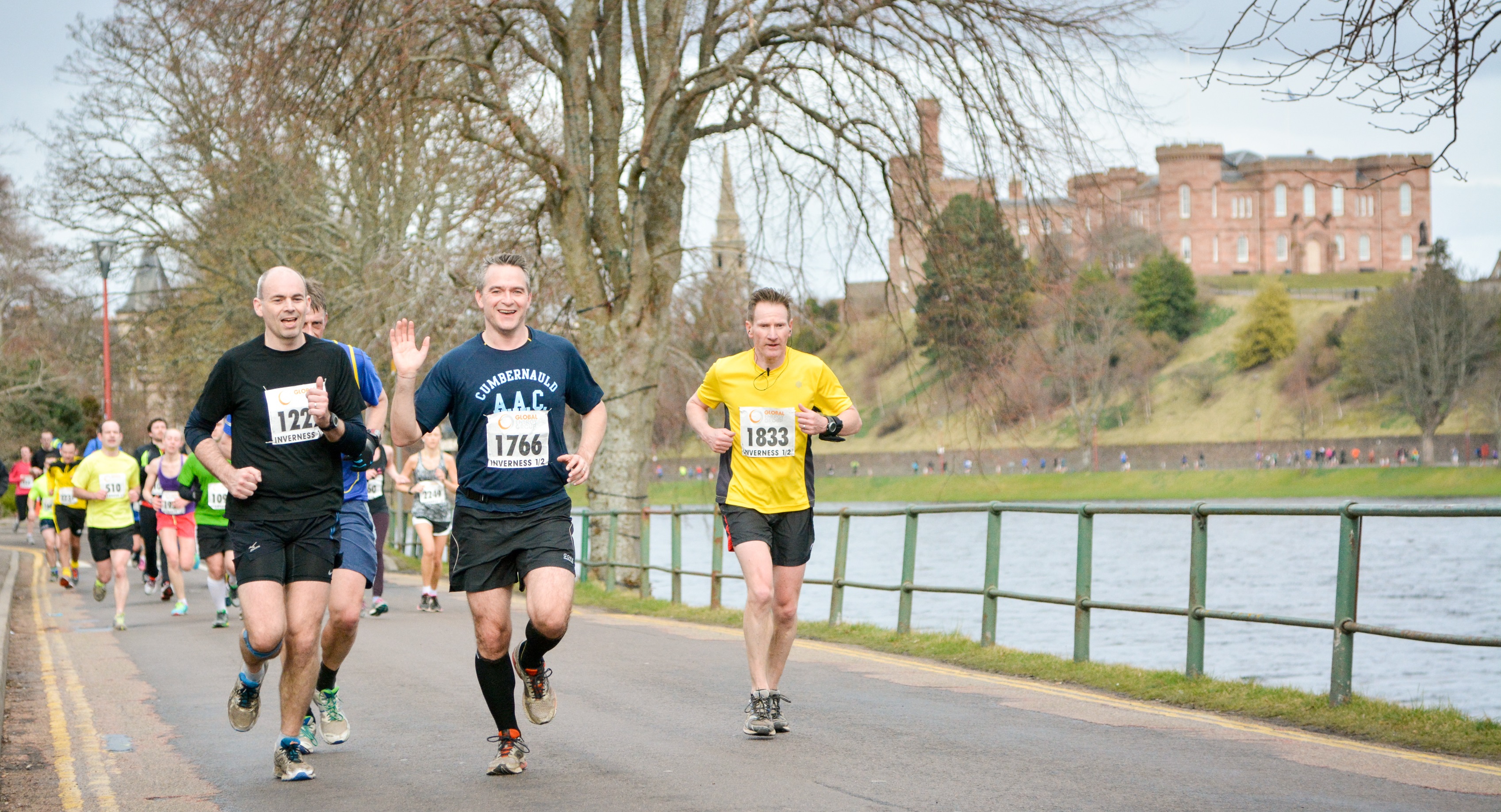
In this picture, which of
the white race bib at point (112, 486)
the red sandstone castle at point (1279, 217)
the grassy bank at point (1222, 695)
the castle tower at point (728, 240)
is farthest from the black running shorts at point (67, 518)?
the red sandstone castle at point (1279, 217)

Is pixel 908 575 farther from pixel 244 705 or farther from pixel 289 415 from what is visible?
pixel 289 415

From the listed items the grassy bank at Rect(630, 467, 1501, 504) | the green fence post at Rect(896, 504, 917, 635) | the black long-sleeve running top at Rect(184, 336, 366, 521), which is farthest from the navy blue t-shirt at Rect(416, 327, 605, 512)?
the grassy bank at Rect(630, 467, 1501, 504)

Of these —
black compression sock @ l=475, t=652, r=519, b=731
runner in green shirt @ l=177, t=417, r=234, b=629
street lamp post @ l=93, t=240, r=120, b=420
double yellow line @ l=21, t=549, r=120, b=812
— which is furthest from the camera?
street lamp post @ l=93, t=240, r=120, b=420

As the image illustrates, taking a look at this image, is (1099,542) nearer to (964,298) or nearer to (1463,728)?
(964,298)

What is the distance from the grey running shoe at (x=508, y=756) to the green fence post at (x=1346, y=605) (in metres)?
4.30

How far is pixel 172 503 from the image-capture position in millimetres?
15258

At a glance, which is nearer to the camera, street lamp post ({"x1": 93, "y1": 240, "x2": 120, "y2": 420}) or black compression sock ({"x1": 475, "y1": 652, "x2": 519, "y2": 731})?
black compression sock ({"x1": 475, "y1": 652, "x2": 519, "y2": 731})

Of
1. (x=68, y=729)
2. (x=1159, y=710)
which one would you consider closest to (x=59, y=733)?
(x=68, y=729)

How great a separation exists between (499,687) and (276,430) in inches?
53.1

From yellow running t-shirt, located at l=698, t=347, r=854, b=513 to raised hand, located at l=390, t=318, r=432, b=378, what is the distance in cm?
168

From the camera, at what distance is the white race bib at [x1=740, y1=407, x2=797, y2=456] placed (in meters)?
7.33

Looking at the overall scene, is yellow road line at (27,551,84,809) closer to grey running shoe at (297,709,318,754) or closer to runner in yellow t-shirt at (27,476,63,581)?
grey running shoe at (297,709,318,754)

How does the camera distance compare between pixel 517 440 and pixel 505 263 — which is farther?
pixel 505 263

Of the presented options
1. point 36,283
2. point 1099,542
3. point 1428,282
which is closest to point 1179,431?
point 1428,282
